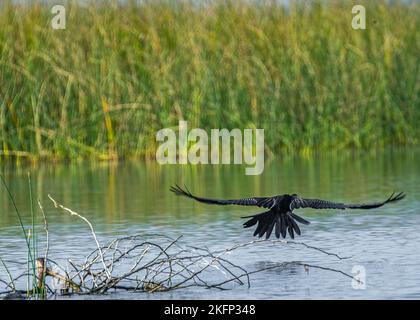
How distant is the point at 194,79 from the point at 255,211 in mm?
4436

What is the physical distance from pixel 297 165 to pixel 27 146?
9.65 feet

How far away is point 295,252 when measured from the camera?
8984mm

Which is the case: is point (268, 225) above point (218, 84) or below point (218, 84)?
below

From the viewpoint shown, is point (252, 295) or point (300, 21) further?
point (300, 21)

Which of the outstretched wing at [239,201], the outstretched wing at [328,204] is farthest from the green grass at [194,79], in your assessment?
the outstretched wing at [328,204]

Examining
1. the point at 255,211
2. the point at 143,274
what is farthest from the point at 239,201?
the point at 255,211

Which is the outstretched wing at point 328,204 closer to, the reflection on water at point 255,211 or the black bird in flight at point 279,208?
the black bird in flight at point 279,208

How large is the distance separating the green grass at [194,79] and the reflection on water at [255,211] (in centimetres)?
56

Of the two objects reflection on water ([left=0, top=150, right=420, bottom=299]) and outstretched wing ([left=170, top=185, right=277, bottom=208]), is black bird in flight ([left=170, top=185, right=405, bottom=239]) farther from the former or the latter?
reflection on water ([left=0, top=150, right=420, bottom=299])

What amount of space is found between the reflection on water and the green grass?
556 mm

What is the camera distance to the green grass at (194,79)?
50.2ft

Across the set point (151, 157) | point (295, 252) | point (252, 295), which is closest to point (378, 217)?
point (295, 252)

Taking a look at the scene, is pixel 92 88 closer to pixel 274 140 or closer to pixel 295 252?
pixel 274 140

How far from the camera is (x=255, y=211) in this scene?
1152 centimetres
